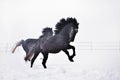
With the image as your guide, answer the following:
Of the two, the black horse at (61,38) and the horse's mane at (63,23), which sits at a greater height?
the horse's mane at (63,23)

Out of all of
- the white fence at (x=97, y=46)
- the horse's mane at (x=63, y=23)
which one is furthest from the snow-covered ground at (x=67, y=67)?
the horse's mane at (x=63, y=23)

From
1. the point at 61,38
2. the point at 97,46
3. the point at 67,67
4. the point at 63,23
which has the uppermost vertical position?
the point at 63,23

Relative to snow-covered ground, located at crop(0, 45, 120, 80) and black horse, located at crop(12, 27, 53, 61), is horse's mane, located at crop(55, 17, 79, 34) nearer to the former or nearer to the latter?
black horse, located at crop(12, 27, 53, 61)

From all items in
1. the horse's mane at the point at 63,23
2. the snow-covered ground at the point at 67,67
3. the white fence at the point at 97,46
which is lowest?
the snow-covered ground at the point at 67,67

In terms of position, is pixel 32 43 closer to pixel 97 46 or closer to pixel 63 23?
pixel 63 23

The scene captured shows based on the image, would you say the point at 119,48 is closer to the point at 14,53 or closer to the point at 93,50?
the point at 93,50

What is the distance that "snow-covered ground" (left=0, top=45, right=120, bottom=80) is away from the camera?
2.62 meters

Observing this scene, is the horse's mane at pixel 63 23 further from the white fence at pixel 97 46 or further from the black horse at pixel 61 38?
the white fence at pixel 97 46

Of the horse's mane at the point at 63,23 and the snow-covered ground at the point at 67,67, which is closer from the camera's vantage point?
the snow-covered ground at the point at 67,67

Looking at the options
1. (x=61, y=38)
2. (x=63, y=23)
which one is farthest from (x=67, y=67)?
(x=63, y=23)

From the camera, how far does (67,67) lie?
2684mm

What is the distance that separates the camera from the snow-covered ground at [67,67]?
2.62m

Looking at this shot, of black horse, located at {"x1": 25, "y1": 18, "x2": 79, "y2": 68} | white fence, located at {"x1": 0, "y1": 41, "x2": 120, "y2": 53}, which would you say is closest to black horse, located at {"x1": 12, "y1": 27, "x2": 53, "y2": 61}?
black horse, located at {"x1": 25, "y1": 18, "x2": 79, "y2": 68}

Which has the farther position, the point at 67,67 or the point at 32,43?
the point at 32,43
